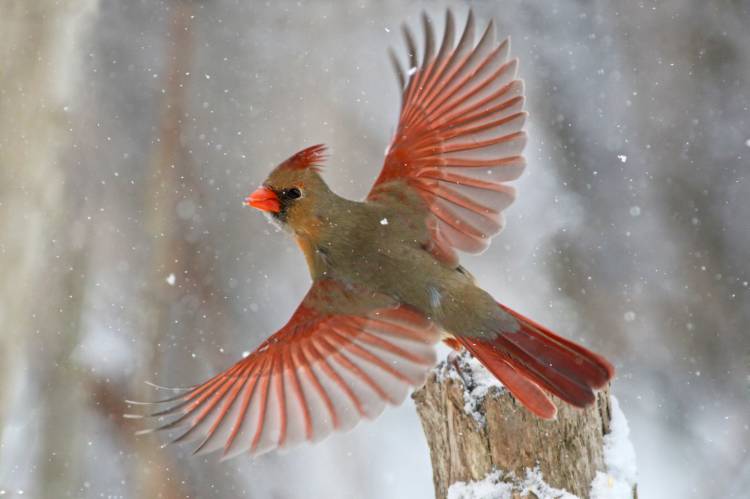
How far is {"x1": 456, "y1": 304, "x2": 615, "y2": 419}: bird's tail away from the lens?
2580mm

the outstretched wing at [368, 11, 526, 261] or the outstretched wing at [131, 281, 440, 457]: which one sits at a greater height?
the outstretched wing at [368, 11, 526, 261]

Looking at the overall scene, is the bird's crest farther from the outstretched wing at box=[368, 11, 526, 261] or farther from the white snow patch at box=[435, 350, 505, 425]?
the white snow patch at box=[435, 350, 505, 425]

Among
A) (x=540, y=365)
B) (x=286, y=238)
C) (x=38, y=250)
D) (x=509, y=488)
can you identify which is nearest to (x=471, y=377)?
(x=540, y=365)

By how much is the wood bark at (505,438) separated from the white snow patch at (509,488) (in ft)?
0.04

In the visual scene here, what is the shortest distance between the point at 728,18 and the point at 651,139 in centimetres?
71

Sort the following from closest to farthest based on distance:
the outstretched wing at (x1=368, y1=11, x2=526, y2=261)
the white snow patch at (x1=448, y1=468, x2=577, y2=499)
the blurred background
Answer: the white snow patch at (x1=448, y1=468, x2=577, y2=499)
the outstretched wing at (x1=368, y1=11, x2=526, y2=261)
the blurred background

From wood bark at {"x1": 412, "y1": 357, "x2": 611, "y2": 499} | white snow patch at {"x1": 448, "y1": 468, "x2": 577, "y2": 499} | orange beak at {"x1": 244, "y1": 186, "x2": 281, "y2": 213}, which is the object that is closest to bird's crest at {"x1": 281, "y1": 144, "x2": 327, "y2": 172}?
orange beak at {"x1": 244, "y1": 186, "x2": 281, "y2": 213}

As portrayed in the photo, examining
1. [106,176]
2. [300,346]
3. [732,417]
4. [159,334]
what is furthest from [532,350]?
[106,176]

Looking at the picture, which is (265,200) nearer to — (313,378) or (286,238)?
(313,378)

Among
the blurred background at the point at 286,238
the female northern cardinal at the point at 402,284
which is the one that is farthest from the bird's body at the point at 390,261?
the blurred background at the point at 286,238

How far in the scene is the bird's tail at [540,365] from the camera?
102 inches

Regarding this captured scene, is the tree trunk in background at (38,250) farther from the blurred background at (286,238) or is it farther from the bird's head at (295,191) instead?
the bird's head at (295,191)

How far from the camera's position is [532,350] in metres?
2.88

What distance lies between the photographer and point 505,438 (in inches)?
102
